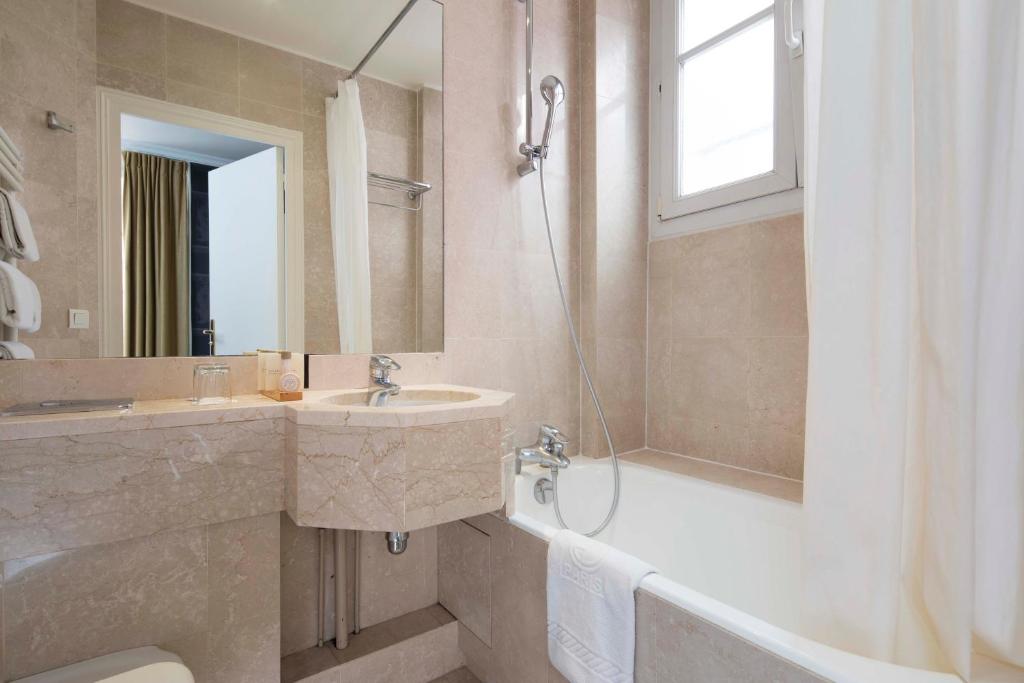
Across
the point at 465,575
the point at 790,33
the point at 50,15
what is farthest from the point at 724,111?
the point at 50,15

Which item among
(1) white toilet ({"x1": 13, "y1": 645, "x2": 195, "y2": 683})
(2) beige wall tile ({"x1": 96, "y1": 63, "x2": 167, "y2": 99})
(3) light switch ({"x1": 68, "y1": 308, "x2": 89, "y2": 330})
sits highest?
(2) beige wall tile ({"x1": 96, "y1": 63, "x2": 167, "y2": 99})

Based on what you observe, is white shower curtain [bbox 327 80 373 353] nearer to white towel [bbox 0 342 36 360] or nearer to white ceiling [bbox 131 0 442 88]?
white ceiling [bbox 131 0 442 88]

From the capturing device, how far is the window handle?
157 cm

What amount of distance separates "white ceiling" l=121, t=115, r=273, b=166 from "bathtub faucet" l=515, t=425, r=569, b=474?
1.23 m

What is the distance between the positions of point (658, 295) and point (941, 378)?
135cm

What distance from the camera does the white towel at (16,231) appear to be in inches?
41.9

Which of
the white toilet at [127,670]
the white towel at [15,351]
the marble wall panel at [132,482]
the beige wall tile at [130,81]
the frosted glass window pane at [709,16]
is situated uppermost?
the frosted glass window pane at [709,16]

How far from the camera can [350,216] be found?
1.54 metres

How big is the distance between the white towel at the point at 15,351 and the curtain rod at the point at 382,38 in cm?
108

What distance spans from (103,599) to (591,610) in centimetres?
103

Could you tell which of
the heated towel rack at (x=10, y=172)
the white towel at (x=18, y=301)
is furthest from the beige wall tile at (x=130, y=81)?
the white towel at (x=18, y=301)

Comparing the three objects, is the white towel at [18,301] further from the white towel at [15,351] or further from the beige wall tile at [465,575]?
the beige wall tile at [465,575]

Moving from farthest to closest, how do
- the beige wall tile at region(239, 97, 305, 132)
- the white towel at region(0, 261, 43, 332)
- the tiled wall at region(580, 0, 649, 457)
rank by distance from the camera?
the tiled wall at region(580, 0, 649, 457), the beige wall tile at region(239, 97, 305, 132), the white towel at region(0, 261, 43, 332)

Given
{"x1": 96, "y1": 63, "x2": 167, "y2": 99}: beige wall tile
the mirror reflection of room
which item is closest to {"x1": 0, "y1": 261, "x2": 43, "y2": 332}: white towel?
the mirror reflection of room
